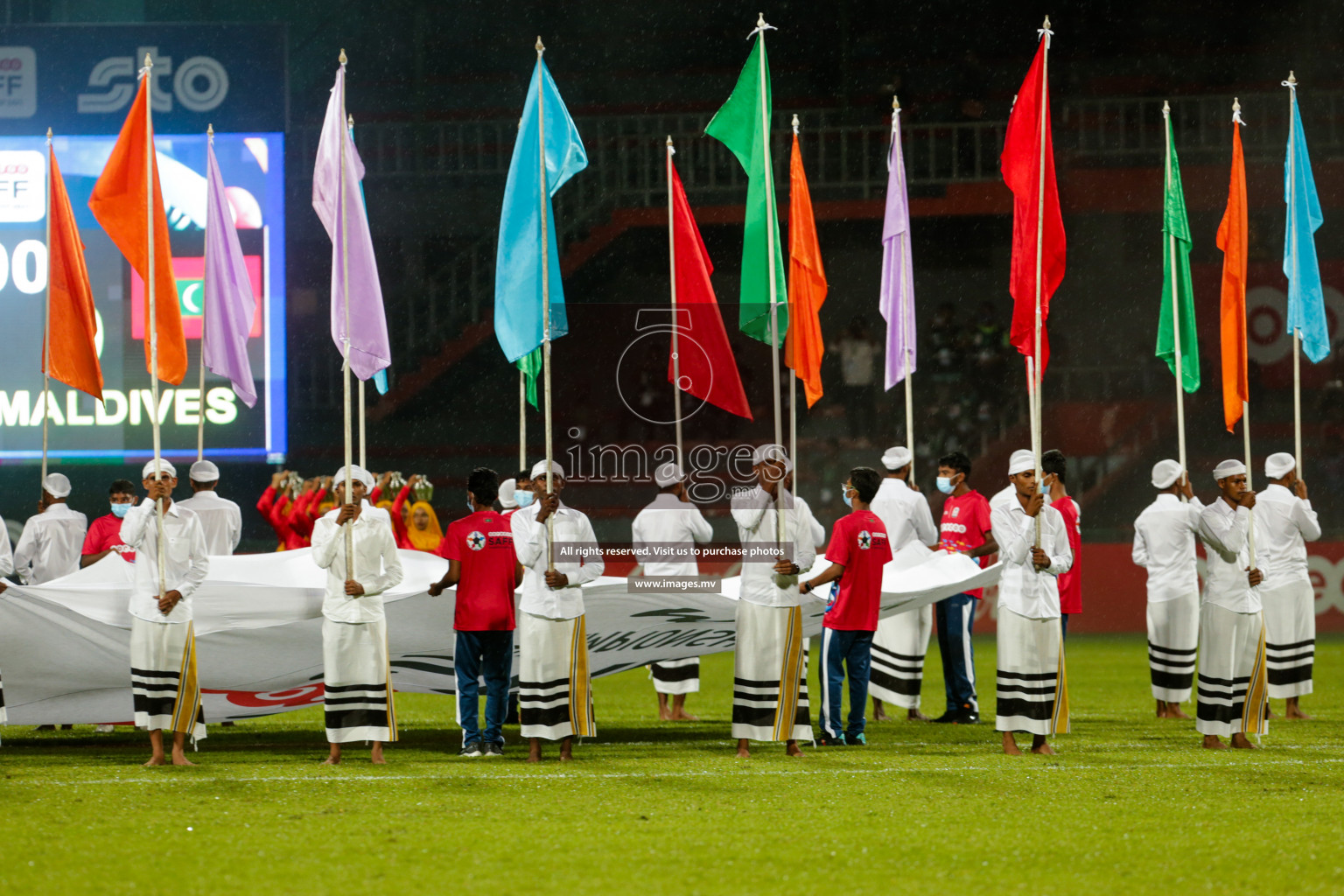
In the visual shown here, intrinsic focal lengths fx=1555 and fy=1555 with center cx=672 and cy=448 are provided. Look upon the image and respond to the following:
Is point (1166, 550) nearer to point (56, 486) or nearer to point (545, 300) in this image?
point (545, 300)

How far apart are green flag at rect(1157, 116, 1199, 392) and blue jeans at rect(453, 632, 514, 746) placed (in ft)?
17.7

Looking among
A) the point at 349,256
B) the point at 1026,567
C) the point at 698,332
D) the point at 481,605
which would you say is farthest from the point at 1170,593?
the point at 349,256

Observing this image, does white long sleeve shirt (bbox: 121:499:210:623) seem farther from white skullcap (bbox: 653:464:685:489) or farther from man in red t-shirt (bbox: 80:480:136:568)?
white skullcap (bbox: 653:464:685:489)

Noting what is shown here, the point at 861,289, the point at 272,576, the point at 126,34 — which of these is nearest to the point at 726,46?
the point at 861,289

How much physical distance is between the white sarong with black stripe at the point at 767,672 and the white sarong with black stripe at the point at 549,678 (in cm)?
90

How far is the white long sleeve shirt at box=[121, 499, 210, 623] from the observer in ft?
27.2

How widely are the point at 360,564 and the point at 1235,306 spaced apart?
597 cm

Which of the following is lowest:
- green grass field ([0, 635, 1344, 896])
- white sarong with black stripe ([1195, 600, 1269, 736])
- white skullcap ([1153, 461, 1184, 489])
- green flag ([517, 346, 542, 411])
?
green grass field ([0, 635, 1344, 896])

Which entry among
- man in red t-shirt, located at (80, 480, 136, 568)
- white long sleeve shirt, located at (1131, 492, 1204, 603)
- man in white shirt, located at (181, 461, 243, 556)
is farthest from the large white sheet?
white long sleeve shirt, located at (1131, 492, 1204, 603)

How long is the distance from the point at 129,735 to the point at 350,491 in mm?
2886

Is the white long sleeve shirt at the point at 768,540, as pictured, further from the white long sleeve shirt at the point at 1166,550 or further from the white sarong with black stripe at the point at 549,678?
the white long sleeve shirt at the point at 1166,550

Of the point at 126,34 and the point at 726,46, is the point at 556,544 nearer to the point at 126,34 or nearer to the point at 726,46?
the point at 126,34

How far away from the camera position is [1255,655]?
8891 millimetres

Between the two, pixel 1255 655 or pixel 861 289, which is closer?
pixel 1255 655
